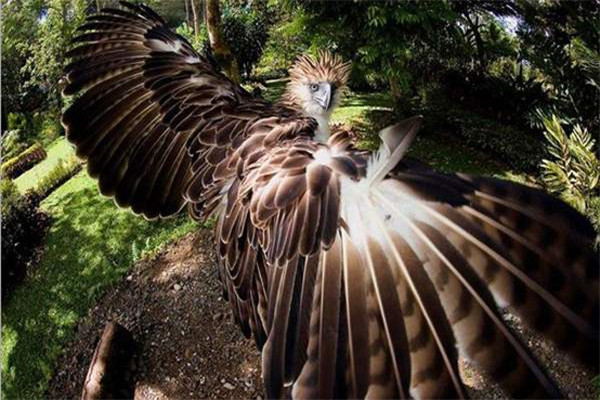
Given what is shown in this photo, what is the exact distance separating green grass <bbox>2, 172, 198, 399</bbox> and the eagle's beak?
3668mm

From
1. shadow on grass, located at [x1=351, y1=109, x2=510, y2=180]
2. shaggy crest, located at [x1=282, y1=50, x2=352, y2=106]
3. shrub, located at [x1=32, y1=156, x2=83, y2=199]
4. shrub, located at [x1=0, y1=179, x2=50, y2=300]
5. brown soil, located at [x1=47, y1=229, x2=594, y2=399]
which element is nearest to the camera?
shaggy crest, located at [x1=282, y1=50, x2=352, y2=106]

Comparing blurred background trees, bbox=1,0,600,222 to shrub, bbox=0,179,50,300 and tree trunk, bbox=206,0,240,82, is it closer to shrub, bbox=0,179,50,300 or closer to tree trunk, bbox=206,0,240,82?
tree trunk, bbox=206,0,240,82

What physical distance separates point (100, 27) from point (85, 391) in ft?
9.78

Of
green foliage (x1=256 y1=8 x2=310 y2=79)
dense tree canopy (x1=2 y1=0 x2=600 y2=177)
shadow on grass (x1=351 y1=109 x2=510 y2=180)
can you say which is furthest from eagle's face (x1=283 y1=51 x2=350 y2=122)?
green foliage (x1=256 y1=8 x2=310 y2=79)

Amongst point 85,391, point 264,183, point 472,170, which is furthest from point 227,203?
point 472,170

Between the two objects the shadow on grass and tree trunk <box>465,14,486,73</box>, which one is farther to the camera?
tree trunk <box>465,14,486,73</box>

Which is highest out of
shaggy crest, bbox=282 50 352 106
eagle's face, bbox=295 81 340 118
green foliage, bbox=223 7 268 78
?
green foliage, bbox=223 7 268 78

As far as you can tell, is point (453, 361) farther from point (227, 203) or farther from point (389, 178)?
point (227, 203)

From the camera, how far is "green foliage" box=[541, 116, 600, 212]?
212 inches

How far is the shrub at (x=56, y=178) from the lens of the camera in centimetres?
804

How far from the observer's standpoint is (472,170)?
6957 millimetres

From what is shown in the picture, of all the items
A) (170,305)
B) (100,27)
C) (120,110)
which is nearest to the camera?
(120,110)

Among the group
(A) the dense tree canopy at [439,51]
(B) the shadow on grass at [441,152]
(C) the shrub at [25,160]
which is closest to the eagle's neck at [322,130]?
(A) the dense tree canopy at [439,51]

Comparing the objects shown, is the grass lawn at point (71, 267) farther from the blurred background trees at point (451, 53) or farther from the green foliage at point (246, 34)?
the green foliage at point (246, 34)
